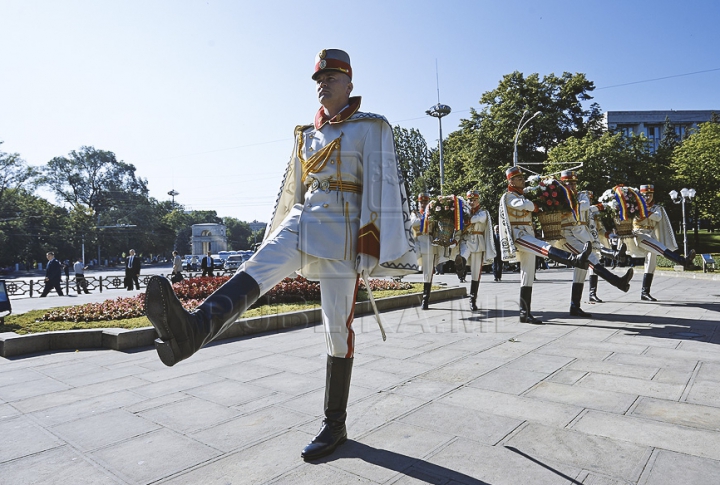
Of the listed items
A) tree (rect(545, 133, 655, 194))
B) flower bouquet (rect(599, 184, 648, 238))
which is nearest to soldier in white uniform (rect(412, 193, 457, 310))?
flower bouquet (rect(599, 184, 648, 238))

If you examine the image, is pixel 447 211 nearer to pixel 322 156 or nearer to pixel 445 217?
pixel 445 217

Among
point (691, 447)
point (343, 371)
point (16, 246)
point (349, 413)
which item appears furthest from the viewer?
point (16, 246)

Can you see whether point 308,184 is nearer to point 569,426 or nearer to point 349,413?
point 349,413

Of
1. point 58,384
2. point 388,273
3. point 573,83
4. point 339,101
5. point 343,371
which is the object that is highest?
point 573,83

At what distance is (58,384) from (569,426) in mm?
4250

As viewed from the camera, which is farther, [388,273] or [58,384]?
[58,384]

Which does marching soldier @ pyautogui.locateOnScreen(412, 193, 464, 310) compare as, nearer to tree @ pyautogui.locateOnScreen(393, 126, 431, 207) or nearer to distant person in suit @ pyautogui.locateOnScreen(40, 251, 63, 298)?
distant person in suit @ pyautogui.locateOnScreen(40, 251, 63, 298)

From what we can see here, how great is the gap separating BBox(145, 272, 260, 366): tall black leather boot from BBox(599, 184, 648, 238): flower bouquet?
28.9 feet

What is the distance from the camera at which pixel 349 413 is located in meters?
3.59

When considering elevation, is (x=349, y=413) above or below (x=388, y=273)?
below

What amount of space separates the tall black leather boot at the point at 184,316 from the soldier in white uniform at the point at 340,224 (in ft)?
0.83

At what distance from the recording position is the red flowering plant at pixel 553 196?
788cm

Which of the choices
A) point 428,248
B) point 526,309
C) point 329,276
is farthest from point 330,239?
point 428,248

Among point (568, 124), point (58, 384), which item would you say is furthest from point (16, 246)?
point (58, 384)
